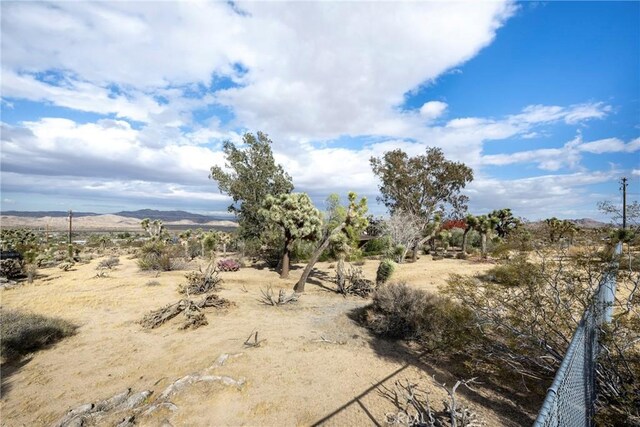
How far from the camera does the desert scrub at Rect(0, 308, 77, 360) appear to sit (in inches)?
303

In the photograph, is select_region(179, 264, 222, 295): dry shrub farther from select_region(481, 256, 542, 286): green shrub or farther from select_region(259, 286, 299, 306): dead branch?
select_region(481, 256, 542, 286): green shrub

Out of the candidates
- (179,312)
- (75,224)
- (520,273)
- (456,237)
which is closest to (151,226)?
(179,312)

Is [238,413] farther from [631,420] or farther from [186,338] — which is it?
[631,420]

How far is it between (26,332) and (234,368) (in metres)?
5.97

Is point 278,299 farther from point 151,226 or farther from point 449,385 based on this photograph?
point 151,226

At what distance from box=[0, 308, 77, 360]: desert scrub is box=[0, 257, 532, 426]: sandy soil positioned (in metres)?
0.35

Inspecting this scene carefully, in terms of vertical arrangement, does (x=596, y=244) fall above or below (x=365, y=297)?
above

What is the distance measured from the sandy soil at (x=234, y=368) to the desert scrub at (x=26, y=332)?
350 mm

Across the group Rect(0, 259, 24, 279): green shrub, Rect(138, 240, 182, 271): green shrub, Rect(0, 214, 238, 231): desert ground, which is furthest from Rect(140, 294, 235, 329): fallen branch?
Rect(0, 214, 238, 231): desert ground

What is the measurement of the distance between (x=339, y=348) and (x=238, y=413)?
11.1 ft

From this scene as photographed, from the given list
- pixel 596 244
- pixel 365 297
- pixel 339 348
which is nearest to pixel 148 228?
pixel 365 297

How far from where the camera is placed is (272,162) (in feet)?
75.6

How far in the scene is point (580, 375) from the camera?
137 inches

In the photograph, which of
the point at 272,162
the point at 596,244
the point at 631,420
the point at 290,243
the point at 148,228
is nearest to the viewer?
the point at 631,420
